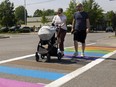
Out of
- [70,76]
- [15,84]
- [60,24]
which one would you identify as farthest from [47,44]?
[15,84]

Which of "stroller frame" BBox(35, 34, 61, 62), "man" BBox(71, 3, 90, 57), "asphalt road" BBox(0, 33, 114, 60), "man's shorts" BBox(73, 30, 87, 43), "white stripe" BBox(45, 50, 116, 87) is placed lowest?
"asphalt road" BBox(0, 33, 114, 60)

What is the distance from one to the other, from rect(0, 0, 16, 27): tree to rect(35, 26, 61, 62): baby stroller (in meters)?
63.4

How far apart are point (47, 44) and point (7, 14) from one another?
64.2m

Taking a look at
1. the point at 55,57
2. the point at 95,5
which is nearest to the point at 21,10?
the point at 95,5

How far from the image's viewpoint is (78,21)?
1131 cm

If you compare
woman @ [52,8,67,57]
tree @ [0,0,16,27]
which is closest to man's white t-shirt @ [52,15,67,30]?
woman @ [52,8,67,57]

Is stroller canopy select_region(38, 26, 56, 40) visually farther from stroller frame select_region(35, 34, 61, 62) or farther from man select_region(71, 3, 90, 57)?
man select_region(71, 3, 90, 57)

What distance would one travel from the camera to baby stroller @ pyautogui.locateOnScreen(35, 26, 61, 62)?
400 inches

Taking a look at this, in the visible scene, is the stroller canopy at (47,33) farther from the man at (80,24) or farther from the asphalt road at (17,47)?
the asphalt road at (17,47)

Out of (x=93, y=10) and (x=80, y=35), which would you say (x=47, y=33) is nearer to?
(x=80, y=35)

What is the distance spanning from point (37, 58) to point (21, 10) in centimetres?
15624

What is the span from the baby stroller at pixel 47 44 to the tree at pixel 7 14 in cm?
6336

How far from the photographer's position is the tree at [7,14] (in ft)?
240

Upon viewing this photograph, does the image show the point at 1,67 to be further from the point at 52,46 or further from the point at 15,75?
the point at 52,46
